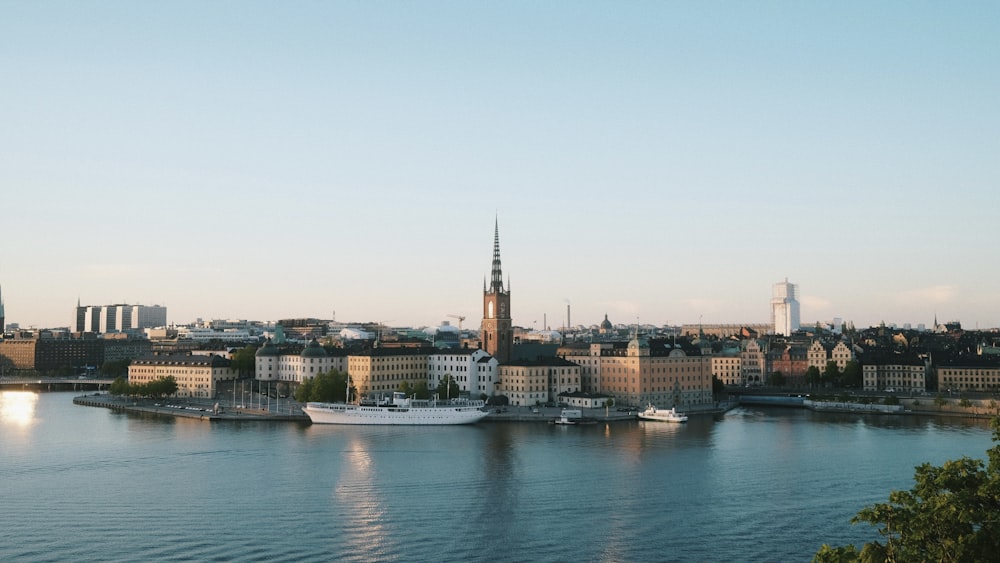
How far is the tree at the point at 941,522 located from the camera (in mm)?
13070

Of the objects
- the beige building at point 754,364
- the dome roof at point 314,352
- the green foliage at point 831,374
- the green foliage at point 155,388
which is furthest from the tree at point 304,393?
the green foliage at point 831,374

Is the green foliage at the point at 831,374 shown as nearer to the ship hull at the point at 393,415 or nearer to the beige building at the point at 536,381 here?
the beige building at the point at 536,381

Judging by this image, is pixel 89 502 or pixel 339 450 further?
pixel 339 450

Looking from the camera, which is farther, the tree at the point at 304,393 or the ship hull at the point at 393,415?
the tree at the point at 304,393

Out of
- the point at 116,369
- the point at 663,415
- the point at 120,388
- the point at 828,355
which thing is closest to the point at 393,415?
the point at 663,415

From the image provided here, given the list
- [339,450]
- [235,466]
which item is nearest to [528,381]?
[339,450]

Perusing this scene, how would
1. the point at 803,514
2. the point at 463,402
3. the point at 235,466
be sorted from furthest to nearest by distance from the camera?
1. the point at 463,402
2. the point at 235,466
3. the point at 803,514

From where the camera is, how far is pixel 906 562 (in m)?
13.1

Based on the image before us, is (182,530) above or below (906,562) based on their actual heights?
below

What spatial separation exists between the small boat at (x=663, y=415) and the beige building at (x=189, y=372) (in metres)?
31.1

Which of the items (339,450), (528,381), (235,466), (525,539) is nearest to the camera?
(525,539)

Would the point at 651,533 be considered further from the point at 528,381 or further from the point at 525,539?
the point at 528,381

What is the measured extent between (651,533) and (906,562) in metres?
12.9

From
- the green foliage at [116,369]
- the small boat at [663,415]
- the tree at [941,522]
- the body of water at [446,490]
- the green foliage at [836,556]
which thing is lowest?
the body of water at [446,490]
